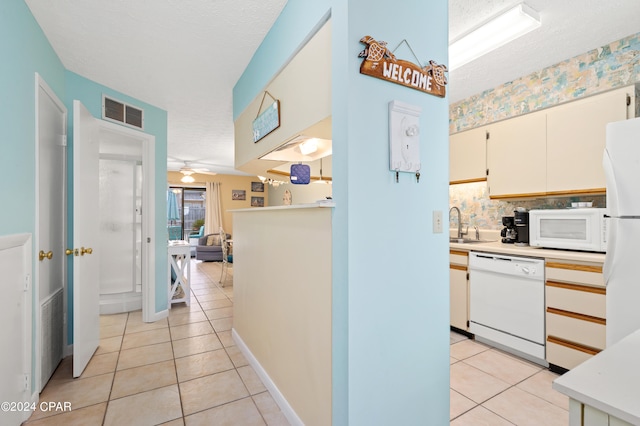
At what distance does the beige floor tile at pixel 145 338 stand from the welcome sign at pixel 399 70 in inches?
122

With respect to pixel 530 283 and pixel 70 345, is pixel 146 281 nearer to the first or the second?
pixel 70 345

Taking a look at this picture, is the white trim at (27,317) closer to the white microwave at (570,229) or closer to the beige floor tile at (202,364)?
the beige floor tile at (202,364)

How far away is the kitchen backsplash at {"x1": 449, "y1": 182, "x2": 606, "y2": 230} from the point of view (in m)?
2.96

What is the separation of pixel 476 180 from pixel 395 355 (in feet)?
8.49

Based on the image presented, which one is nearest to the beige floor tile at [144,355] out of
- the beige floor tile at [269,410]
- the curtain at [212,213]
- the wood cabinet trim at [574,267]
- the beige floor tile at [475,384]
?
the beige floor tile at [269,410]

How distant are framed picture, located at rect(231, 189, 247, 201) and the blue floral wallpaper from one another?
23.5ft

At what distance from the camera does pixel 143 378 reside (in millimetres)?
2248

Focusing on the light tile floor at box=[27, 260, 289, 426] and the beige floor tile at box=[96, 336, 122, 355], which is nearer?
the light tile floor at box=[27, 260, 289, 426]

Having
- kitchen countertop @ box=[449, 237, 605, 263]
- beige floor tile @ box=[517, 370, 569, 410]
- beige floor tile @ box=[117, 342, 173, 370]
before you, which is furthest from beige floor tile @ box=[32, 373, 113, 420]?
kitchen countertop @ box=[449, 237, 605, 263]

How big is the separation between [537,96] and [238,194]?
27.0 feet

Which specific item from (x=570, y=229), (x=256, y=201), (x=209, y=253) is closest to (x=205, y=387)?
(x=570, y=229)

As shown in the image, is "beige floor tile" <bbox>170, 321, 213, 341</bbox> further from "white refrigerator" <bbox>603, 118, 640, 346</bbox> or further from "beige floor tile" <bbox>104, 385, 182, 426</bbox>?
"white refrigerator" <bbox>603, 118, 640, 346</bbox>

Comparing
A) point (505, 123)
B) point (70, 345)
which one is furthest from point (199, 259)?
point (505, 123)

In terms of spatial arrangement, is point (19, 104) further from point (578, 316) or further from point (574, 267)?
point (578, 316)
